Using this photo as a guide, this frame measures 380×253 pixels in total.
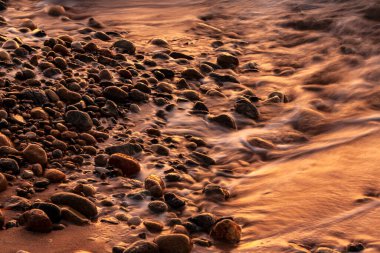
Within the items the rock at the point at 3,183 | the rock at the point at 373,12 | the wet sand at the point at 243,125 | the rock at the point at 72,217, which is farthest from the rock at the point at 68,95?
the rock at the point at 373,12

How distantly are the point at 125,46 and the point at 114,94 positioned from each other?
3.58ft

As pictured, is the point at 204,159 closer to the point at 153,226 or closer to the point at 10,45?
the point at 153,226

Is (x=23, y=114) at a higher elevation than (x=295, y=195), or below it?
higher

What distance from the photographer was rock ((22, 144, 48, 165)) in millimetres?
3746

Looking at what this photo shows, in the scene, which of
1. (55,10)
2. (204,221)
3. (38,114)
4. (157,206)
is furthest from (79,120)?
(55,10)

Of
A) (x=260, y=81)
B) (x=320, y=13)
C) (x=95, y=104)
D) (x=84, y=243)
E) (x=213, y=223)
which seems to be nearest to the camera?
(x=84, y=243)

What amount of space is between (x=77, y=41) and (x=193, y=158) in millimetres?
2014

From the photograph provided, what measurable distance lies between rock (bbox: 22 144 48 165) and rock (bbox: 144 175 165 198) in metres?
0.60

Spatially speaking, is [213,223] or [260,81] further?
[260,81]

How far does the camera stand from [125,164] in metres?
3.89

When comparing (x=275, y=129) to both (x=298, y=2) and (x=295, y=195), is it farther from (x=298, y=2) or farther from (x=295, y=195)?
(x=298, y=2)

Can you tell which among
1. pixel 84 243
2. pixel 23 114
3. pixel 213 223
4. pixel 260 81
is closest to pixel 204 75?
pixel 260 81

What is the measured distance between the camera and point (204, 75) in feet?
17.9

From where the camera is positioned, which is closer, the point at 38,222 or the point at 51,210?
the point at 38,222
